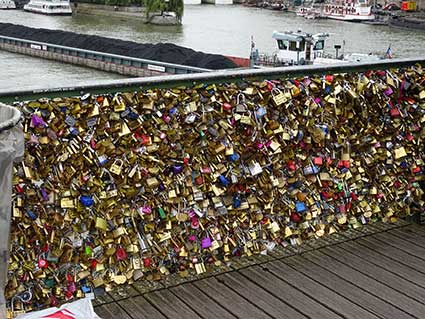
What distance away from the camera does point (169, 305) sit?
120 inches

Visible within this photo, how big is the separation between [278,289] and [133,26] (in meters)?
48.7

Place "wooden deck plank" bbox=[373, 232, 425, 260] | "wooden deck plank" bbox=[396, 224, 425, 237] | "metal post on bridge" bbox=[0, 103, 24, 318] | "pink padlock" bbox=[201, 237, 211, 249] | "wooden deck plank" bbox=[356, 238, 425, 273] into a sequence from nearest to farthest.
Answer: "metal post on bridge" bbox=[0, 103, 24, 318]
"pink padlock" bbox=[201, 237, 211, 249]
"wooden deck plank" bbox=[356, 238, 425, 273]
"wooden deck plank" bbox=[373, 232, 425, 260]
"wooden deck plank" bbox=[396, 224, 425, 237]

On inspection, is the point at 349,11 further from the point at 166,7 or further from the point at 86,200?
the point at 86,200

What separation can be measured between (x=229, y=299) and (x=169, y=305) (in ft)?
0.86

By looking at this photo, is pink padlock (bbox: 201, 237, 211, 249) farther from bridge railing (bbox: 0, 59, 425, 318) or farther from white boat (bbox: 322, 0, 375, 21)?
white boat (bbox: 322, 0, 375, 21)

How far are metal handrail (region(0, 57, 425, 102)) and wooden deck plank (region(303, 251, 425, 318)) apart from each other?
916mm

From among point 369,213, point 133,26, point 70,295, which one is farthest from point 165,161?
point 133,26

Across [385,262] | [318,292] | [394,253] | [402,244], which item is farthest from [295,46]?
[318,292]

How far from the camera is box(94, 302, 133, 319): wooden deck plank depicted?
2.93 m

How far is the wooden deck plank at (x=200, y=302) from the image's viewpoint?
9.71ft

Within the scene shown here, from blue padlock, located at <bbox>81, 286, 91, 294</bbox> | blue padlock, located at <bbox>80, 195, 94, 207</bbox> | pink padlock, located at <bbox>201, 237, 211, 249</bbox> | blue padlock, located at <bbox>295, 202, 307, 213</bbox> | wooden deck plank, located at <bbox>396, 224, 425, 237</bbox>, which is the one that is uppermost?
blue padlock, located at <bbox>80, 195, 94, 207</bbox>

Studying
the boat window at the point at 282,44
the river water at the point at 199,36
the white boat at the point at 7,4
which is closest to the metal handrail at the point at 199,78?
the river water at the point at 199,36

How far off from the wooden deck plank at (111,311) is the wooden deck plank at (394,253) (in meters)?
1.44

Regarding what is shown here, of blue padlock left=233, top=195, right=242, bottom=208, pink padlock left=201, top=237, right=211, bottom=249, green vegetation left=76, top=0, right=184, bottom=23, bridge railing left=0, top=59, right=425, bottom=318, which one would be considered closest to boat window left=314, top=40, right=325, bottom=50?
green vegetation left=76, top=0, right=184, bottom=23
